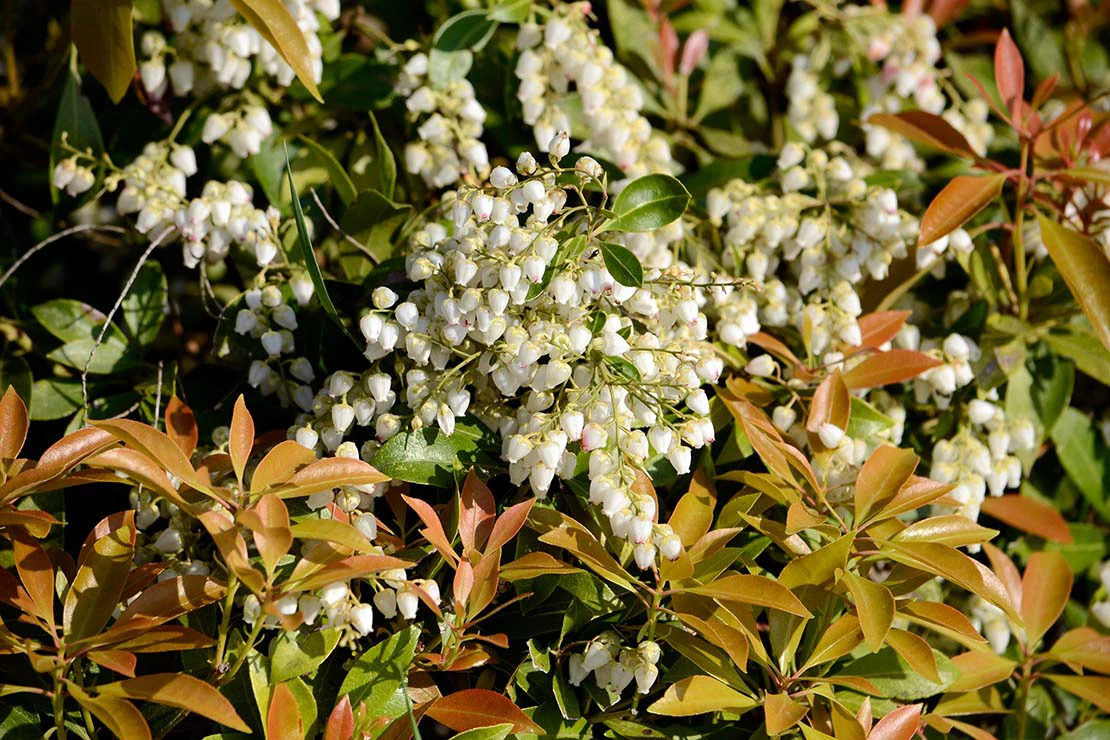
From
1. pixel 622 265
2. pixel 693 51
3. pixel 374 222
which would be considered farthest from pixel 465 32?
pixel 622 265

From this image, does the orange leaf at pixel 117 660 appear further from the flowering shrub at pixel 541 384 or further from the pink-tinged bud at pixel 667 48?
the pink-tinged bud at pixel 667 48

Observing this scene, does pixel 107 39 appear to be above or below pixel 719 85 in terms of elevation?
above

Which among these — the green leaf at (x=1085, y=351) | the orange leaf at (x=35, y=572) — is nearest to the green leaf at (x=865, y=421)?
the green leaf at (x=1085, y=351)

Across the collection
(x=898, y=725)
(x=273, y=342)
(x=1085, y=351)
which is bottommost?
(x=898, y=725)

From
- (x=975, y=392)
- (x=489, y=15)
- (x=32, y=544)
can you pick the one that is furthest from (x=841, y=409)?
(x=32, y=544)

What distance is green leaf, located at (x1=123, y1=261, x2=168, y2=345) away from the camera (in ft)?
4.33

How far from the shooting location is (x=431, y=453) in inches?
42.9

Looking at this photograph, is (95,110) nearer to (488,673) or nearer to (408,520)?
(408,520)

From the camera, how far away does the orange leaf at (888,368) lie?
1.25 meters

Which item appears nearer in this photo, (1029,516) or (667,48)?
(1029,516)

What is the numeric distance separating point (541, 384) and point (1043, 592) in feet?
2.38

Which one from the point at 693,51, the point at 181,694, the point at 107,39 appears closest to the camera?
the point at 181,694

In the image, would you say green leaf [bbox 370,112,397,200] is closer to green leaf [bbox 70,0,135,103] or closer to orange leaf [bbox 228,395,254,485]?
green leaf [bbox 70,0,135,103]

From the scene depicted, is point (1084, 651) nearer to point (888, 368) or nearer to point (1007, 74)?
point (888, 368)
